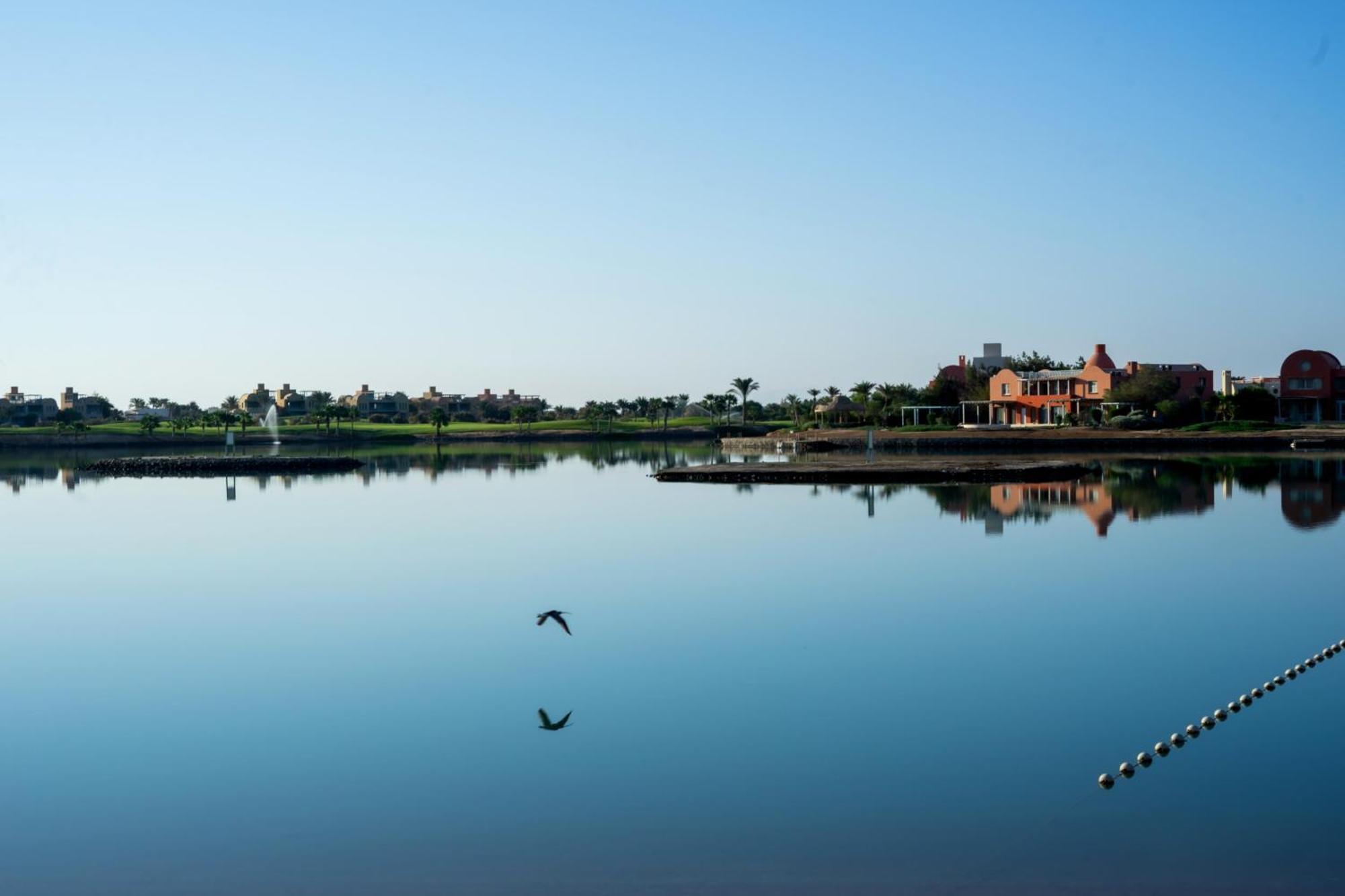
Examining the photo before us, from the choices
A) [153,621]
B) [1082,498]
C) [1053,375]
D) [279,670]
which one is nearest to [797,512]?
[1082,498]

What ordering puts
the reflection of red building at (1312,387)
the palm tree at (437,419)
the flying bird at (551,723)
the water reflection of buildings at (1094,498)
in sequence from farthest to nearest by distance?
1. the palm tree at (437,419)
2. the reflection of red building at (1312,387)
3. the water reflection of buildings at (1094,498)
4. the flying bird at (551,723)

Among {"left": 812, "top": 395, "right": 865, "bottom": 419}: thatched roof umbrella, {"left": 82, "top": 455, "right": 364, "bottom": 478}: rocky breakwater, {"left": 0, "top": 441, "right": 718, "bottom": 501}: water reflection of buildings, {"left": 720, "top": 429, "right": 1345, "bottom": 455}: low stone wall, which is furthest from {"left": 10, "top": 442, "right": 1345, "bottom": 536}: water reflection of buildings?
{"left": 812, "top": 395, "right": 865, "bottom": 419}: thatched roof umbrella

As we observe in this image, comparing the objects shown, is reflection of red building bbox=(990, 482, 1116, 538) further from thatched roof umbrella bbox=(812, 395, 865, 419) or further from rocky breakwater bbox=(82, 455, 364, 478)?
thatched roof umbrella bbox=(812, 395, 865, 419)

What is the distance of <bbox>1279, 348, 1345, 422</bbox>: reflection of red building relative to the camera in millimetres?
→ 97562

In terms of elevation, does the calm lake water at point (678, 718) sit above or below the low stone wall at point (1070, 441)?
below

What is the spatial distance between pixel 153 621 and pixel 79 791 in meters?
11.5

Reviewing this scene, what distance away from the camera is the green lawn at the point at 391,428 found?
142 metres

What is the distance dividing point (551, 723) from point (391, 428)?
15055 cm

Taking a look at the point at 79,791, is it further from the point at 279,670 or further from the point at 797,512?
the point at 797,512

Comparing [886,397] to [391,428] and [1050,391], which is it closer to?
[1050,391]

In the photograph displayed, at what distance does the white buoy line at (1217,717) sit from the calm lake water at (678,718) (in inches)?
5.9

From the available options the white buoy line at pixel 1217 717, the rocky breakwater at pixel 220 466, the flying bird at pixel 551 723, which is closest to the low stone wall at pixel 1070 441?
the rocky breakwater at pixel 220 466

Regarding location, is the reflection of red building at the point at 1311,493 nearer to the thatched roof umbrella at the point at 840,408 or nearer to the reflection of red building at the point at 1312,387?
the reflection of red building at the point at 1312,387

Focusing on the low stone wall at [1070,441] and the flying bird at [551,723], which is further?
the low stone wall at [1070,441]
